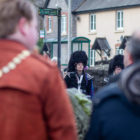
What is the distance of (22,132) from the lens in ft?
10.5

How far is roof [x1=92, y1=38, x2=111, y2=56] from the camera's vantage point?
145 ft

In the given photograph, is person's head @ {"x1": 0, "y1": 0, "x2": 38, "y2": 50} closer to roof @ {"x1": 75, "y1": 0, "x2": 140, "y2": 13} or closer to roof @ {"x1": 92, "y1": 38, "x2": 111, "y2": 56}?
roof @ {"x1": 92, "y1": 38, "x2": 111, "y2": 56}

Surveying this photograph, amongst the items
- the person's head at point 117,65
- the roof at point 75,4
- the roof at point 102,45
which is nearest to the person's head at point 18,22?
the person's head at point 117,65

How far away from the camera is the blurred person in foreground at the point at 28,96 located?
3191 mm

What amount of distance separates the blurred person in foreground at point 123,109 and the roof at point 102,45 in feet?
134

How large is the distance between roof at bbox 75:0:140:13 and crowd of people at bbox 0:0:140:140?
42037mm

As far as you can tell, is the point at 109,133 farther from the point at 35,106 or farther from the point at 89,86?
the point at 89,86

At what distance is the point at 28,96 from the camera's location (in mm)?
3184

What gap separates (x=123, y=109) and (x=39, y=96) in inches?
19.1

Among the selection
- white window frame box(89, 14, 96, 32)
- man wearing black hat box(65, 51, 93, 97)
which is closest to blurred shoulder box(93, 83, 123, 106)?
man wearing black hat box(65, 51, 93, 97)

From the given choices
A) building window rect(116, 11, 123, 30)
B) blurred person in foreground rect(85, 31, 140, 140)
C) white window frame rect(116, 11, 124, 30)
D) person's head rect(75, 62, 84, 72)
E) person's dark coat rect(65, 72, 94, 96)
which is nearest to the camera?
blurred person in foreground rect(85, 31, 140, 140)

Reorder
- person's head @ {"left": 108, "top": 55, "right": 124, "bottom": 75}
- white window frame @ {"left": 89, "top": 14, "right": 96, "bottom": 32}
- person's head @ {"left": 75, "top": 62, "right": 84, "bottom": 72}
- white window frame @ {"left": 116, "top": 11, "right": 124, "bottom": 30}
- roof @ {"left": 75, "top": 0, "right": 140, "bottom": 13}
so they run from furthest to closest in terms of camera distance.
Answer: white window frame @ {"left": 89, "top": 14, "right": 96, "bottom": 32}
white window frame @ {"left": 116, "top": 11, "right": 124, "bottom": 30}
roof @ {"left": 75, "top": 0, "right": 140, "bottom": 13}
person's head @ {"left": 75, "top": 62, "right": 84, "bottom": 72}
person's head @ {"left": 108, "top": 55, "right": 124, "bottom": 75}

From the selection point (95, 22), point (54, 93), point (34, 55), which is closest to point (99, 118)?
point (54, 93)

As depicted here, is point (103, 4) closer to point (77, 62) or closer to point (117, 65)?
point (77, 62)
